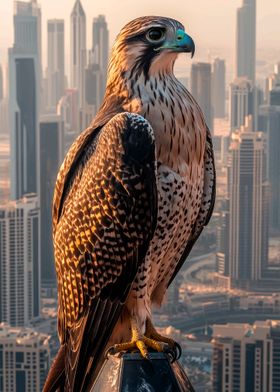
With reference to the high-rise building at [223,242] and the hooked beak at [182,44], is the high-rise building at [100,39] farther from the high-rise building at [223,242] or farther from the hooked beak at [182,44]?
the hooked beak at [182,44]

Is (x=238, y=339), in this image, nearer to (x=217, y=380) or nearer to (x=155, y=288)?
(x=217, y=380)

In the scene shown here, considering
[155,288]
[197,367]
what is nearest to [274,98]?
[197,367]

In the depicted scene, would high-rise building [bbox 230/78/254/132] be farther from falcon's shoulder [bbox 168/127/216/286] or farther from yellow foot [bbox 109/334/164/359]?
yellow foot [bbox 109/334/164/359]

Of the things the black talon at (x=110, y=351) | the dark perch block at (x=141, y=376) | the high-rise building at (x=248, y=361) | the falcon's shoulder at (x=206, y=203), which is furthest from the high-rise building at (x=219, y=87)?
the dark perch block at (x=141, y=376)

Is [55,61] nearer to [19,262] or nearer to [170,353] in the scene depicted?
[19,262]

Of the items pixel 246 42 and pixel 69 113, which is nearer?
pixel 69 113

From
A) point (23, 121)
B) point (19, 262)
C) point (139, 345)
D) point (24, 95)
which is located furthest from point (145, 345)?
point (24, 95)
